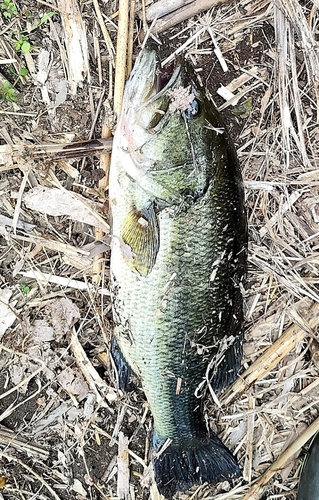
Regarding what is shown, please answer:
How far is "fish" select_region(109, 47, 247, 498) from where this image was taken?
2262mm

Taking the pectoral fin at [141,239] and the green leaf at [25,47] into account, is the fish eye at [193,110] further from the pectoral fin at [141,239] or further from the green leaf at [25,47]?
the green leaf at [25,47]

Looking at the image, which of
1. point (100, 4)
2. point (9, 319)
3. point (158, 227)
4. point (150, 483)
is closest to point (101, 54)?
point (100, 4)

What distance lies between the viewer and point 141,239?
2301mm

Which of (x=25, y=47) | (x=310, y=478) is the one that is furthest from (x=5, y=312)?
(x=310, y=478)

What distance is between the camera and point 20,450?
288cm

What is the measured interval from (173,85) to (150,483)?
6.56 ft

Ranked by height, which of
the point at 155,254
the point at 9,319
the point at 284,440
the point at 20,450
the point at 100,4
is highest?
the point at 100,4

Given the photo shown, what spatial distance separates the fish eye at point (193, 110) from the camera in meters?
2.26

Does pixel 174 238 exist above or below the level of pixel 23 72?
below

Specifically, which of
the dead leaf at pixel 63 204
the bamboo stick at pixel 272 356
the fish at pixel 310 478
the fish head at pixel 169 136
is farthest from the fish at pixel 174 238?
the fish at pixel 310 478

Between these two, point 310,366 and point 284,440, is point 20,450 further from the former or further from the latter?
point 310,366

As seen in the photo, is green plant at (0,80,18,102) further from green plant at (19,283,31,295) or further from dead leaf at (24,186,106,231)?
green plant at (19,283,31,295)

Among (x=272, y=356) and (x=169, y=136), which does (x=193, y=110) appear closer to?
(x=169, y=136)

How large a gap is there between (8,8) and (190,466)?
2.36 m
